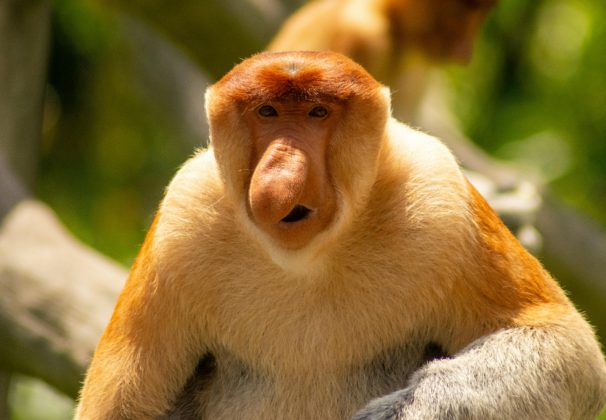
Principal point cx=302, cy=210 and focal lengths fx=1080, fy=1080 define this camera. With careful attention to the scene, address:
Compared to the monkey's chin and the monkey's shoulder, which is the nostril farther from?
the monkey's shoulder

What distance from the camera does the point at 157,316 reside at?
3402 mm

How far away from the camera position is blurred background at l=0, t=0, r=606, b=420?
27.3ft

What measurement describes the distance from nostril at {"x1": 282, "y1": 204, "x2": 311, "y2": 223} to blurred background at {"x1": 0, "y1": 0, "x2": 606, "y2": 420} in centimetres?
438


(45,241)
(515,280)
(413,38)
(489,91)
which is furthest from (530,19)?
(515,280)

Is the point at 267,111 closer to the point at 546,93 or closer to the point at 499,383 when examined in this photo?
the point at 499,383

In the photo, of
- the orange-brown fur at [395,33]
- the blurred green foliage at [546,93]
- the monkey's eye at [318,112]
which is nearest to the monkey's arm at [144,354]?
the monkey's eye at [318,112]

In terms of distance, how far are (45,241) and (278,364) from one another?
8.73 ft

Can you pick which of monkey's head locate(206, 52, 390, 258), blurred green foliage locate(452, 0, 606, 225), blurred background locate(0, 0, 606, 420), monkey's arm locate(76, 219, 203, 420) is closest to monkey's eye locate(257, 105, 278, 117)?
monkey's head locate(206, 52, 390, 258)

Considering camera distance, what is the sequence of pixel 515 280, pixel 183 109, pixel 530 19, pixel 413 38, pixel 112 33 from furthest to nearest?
pixel 530 19, pixel 112 33, pixel 183 109, pixel 413 38, pixel 515 280

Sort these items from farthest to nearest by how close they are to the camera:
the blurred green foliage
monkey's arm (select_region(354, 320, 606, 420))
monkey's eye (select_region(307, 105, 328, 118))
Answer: the blurred green foliage → monkey's arm (select_region(354, 320, 606, 420)) → monkey's eye (select_region(307, 105, 328, 118))

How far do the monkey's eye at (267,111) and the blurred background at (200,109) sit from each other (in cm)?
425

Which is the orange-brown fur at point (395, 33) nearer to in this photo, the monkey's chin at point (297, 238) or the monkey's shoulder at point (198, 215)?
the monkey's shoulder at point (198, 215)

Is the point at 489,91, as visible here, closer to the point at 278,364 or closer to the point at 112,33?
the point at 112,33

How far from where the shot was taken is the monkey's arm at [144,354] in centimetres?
340
